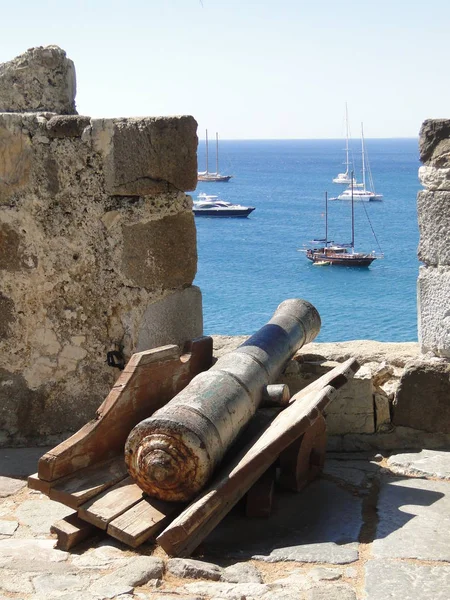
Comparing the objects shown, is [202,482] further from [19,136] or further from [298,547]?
[19,136]

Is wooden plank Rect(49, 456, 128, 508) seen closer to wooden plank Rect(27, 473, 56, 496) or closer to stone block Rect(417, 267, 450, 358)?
wooden plank Rect(27, 473, 56, 496)

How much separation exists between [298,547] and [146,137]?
2121 mm

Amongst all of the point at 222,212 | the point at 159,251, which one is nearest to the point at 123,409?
the point at 159,251

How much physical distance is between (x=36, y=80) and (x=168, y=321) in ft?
4.78

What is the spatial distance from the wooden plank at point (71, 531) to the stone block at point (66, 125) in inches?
78.0

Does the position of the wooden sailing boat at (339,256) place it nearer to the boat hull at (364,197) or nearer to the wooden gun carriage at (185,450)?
the boat hull at (364,197)

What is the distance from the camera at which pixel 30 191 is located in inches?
187

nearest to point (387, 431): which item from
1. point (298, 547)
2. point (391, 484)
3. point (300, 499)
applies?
point (391, 484)

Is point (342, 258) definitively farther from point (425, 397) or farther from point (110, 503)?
point (110, 503)

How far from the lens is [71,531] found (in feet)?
11.7

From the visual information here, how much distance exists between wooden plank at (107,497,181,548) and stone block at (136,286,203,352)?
1.18 m

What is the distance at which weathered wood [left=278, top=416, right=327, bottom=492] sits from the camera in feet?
13.3

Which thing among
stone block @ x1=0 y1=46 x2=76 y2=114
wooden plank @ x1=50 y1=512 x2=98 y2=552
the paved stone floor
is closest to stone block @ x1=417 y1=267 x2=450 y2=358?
the paved stone floor

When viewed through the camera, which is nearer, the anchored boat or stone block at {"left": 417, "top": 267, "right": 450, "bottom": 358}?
stone block at {"left": 417, "top": 267, "right": 450, "bottom": 358}
